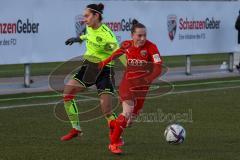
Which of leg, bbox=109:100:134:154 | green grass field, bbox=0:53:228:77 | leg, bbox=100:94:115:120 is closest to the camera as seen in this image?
leg, bbox=109:100:134:154

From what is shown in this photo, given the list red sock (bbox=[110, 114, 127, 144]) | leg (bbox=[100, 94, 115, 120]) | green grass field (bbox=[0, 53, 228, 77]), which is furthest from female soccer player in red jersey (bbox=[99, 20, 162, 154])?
green grass field (bbox=[0, 53, 228, 77])

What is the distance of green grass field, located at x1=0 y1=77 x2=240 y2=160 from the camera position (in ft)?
35.3

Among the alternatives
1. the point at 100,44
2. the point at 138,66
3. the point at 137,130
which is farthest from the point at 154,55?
the point at 137,130

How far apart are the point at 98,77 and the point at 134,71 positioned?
0.79m

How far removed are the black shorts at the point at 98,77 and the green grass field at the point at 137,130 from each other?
0.84 metres

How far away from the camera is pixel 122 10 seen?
2253 cm

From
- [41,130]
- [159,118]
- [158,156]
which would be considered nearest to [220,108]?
[159,118]

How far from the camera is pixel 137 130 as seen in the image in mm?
13312

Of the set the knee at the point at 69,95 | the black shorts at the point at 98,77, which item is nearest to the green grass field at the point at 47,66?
the knee at the point at 69,95

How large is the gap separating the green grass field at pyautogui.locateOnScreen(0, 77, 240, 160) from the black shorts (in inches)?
A: 33.2

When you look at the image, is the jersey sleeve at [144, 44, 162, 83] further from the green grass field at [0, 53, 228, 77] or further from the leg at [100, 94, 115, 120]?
the green grass field at [0, 53, 228, 77]

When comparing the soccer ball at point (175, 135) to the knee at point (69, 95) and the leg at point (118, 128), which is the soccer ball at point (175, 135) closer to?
the leg at point (118, 128)

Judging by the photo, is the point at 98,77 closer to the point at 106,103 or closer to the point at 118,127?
the point at 106,103

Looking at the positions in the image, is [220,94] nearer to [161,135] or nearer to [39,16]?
[39,16]
